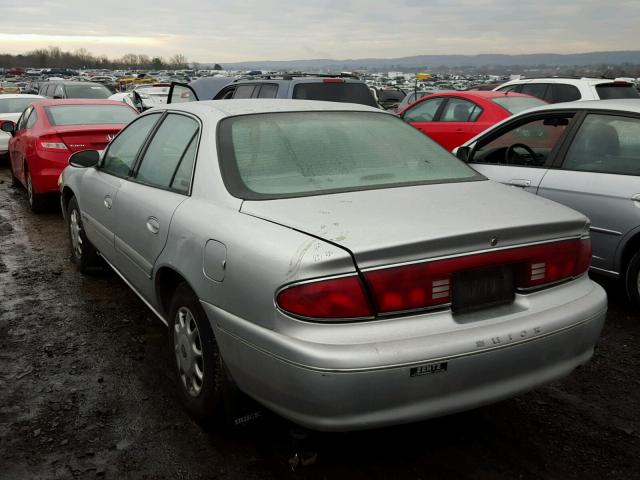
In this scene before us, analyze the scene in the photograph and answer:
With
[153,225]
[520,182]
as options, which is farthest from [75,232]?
[520,182]

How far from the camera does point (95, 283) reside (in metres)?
5.47

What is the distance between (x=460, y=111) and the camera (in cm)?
962

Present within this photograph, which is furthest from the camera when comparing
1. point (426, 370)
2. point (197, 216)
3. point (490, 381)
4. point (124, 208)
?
point (124, 208)

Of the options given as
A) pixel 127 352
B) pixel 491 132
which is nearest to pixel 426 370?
pixel 127 352

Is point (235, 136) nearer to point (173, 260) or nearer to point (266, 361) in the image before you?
point (173, 260)

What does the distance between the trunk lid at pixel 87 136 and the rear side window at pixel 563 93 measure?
718 centimetres

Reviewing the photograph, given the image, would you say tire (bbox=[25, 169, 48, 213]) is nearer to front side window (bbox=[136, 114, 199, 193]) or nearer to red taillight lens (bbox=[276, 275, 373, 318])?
front side window (bbox=[136, 114, 199, 193])

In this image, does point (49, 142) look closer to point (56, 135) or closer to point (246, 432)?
point (56, 135)

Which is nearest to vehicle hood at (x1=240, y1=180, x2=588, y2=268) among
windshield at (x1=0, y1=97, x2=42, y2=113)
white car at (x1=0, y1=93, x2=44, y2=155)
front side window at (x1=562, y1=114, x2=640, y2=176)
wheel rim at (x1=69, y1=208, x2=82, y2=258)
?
front side window at (x1=562, y1=114, x2=640, y2=176)

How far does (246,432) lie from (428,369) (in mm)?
1170

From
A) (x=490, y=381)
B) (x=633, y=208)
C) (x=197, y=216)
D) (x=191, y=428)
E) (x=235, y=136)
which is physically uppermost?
(x=235, y=136)

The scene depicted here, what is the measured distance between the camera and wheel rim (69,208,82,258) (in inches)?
217

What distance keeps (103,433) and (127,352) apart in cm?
100

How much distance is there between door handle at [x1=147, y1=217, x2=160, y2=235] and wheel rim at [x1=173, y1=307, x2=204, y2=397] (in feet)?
1.67
